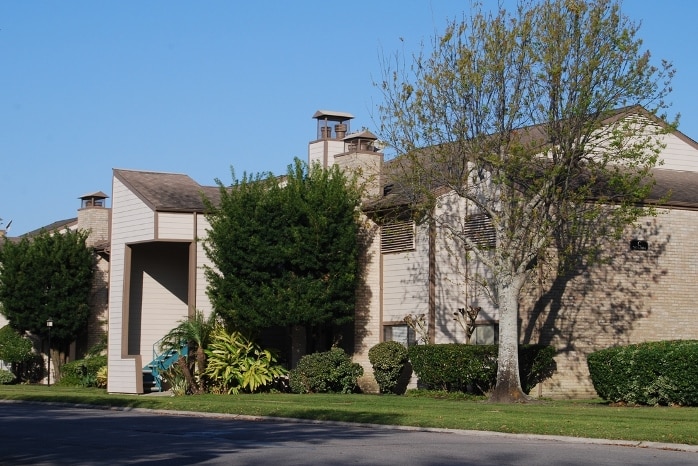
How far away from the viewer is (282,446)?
16.2 meters

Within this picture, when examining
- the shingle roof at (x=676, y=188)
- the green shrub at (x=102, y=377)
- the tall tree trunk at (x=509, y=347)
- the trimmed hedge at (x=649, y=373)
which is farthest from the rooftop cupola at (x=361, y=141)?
the green shrub at (x=102, y=377)

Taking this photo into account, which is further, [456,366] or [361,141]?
[361,141]

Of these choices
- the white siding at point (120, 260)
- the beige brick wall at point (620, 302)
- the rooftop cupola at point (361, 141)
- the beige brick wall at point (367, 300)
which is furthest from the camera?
the white siding at point (120, 260)

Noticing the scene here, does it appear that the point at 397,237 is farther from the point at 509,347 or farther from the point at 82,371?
the point at 82,371

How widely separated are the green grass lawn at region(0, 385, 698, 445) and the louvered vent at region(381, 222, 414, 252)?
4.91 m

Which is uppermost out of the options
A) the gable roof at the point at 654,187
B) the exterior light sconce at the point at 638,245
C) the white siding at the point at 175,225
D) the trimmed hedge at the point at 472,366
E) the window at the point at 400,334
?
the gable roof at the point at 654,187

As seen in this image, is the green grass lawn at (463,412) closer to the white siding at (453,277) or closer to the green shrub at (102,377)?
the white siding at (453,277)

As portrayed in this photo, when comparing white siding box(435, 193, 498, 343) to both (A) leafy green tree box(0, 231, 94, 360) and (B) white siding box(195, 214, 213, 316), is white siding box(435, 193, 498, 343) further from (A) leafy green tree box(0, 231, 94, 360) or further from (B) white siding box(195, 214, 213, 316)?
(A) leafy green tree box(0, 231, 94, 360)

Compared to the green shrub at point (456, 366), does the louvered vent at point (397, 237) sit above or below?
above

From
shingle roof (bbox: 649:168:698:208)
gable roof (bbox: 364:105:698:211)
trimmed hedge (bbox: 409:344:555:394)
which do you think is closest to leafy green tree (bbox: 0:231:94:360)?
gable roof (bbox: 364:105:698:211)

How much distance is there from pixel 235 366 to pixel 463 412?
40.5 ft

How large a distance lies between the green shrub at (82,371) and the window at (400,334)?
13153mm

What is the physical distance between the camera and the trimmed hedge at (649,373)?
24047 mm

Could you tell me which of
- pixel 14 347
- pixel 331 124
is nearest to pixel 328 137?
pixel 331 124
